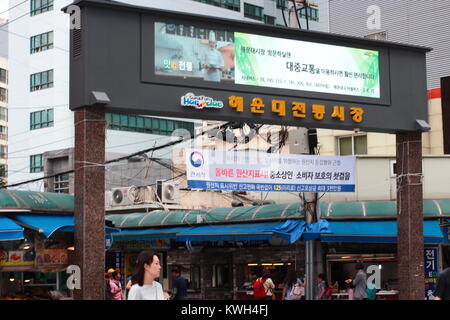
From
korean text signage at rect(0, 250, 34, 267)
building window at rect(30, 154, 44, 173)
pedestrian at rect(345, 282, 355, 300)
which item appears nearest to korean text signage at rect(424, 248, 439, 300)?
pedestrian at rect(345, 282, 355, 300)

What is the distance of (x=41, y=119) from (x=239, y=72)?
40585mm

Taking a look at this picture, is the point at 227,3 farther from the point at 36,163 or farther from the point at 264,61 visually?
the point at 264,61

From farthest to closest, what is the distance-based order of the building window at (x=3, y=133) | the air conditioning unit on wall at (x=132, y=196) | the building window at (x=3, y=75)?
the building window at (x=3, y=133) < the building window at (x=3, y=75) < the air conditioning unit on wall at (x=132, y=196)

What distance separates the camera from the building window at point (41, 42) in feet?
187

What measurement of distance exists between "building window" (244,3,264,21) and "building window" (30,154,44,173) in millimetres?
22522

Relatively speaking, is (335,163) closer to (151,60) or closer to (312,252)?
(312,252)

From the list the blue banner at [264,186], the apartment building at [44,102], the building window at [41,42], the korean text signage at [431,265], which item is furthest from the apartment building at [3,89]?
the blue banner at [264,186]

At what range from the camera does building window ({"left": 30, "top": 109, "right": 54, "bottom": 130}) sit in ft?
186

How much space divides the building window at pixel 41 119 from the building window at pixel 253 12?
68.1 feet

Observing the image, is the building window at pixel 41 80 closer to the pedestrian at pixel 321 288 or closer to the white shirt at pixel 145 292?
the pedestrian at pixel 321 288

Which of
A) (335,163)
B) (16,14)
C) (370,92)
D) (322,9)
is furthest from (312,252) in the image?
(322,9)

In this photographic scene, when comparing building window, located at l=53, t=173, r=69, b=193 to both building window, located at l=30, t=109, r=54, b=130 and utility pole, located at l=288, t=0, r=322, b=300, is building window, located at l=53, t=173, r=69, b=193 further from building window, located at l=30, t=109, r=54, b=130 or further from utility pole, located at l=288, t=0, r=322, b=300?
utility pole, located at l=288, t=0, r=322, b=300

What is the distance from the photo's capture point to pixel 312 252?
2173cm

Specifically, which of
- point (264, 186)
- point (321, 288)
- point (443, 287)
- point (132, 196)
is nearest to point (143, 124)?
point (132, 196)
